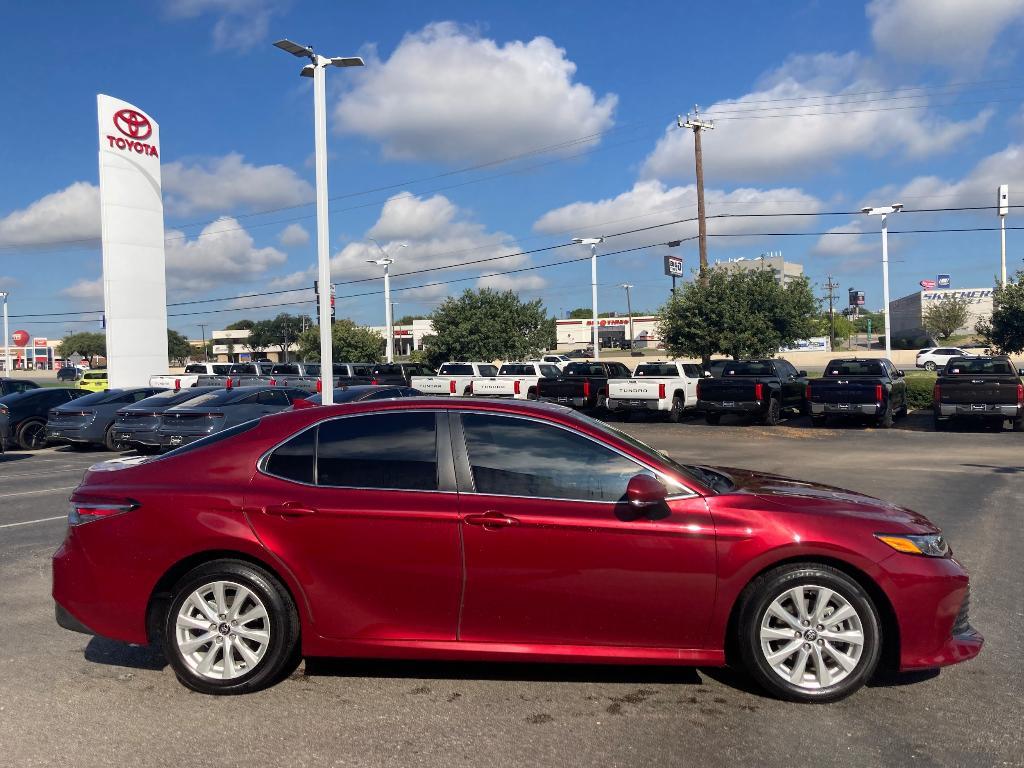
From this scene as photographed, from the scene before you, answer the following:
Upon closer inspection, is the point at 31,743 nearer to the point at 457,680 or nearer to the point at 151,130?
the point at 457,680

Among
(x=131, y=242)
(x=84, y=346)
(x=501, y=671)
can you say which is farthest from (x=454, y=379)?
(x=84, y=346)

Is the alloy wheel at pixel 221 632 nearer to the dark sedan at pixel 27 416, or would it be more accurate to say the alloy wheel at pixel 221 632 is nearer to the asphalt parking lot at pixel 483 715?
the asphalt parking lot at pixel 483 715

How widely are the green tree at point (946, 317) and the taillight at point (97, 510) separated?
3710 inches

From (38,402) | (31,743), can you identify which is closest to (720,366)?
(38,402)

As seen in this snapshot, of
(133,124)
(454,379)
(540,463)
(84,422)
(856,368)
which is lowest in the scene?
(84,422)

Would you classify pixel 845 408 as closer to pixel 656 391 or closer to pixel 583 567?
pixel 656 391

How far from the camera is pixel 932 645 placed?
14.5ft

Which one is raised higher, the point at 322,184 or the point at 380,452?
the point at 322,184

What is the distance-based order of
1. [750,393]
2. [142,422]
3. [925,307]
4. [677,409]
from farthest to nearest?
1. [925,307]
2. [677,409]
3. [750,393]
4. [142,422]

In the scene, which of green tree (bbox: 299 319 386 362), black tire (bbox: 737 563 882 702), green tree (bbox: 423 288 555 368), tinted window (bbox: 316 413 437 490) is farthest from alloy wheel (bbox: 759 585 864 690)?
green tree (bbox: 299 319 386 362)

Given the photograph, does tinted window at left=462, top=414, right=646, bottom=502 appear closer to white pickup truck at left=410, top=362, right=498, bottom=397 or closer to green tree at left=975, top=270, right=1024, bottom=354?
white pickup truck at left=410, top=362, right=498, bottom=397

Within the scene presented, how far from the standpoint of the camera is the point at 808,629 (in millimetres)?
4449

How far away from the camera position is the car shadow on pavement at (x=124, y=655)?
5.12 meters

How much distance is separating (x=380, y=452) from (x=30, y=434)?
1837 cm
